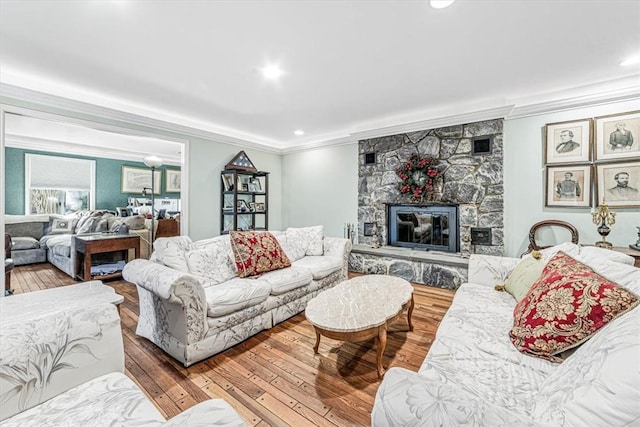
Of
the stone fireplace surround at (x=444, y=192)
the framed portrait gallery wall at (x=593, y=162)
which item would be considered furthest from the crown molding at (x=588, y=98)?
the stone fireplace surround at (x=444, y=192)

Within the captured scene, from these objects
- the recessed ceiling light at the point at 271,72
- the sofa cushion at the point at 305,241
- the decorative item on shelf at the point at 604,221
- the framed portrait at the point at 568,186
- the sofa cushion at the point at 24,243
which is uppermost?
the recessed ceiling light at the point at 271,72

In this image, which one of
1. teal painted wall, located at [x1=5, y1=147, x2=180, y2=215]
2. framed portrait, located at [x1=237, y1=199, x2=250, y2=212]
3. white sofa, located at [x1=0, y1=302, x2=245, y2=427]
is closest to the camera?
white sofa, located at [x1=0, y1=302, x2=245, y2=427]

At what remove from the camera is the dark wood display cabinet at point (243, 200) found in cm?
457

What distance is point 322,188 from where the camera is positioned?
Result: 17.0ft

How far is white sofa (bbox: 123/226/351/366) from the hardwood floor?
0.13 m

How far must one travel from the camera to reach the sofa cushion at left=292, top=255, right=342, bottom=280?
3.13 metres

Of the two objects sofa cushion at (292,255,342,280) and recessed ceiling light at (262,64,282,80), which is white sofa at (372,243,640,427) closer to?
sofa cushion at (292,255,342,280)

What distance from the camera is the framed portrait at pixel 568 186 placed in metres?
3.02

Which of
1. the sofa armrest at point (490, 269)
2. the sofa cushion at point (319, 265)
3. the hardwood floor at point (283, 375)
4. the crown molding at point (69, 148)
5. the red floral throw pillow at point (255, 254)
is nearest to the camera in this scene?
the hardwood floor at point (283, 375)

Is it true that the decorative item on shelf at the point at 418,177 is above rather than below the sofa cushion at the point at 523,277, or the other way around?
above

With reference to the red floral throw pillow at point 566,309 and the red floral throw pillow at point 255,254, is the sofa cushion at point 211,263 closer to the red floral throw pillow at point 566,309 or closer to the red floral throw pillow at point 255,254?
the red floral throw pillow at point 255,254

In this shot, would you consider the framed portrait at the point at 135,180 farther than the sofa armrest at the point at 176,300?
Yes

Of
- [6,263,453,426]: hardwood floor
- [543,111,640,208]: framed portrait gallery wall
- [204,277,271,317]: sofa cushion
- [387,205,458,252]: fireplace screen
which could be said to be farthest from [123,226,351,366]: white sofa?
[543,111,640,208]: framed portrait gallery wall

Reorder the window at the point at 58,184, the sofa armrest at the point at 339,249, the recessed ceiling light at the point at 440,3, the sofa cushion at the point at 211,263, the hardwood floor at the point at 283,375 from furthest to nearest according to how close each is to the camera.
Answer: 1. the window at the point at 58,184
2. the sofa armrest at the point at 339,249
3. the sofa cushion at the point at 211,263
4. the recessed ceiling light at the point at 440,3
5. the hardwood floor at the point at 283,375
